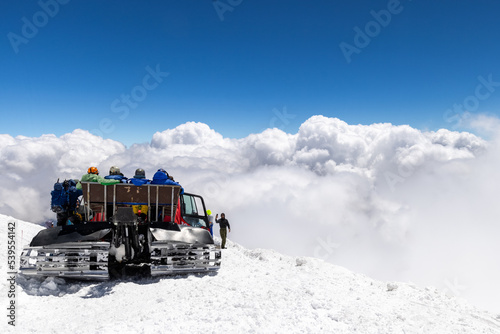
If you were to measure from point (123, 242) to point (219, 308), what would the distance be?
107 inches

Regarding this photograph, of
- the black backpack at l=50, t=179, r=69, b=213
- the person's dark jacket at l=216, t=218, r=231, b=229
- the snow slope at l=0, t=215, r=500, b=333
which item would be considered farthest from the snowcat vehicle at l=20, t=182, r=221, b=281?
the person's dark jacket at l=216, t=218, r=231, b=229

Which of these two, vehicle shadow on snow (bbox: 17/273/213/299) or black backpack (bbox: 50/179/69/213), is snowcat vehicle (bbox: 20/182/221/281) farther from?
black backpack (bbox: 50/179/69/213)

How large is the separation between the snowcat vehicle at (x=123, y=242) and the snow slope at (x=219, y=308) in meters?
0.39

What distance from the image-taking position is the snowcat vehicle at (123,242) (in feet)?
23.4

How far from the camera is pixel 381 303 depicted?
21.5 ft

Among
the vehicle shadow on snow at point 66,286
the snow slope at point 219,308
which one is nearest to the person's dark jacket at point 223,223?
the snow slope at point 219,308

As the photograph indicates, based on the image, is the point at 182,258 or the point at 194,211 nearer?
the point at 182,258

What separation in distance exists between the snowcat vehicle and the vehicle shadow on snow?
200mm

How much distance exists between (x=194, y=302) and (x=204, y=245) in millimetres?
2558

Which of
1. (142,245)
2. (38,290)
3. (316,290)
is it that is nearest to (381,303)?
(316,290)

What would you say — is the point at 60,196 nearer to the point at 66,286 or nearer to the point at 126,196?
the point at 126,196

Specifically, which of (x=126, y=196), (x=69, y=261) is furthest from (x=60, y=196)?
(x=69, y=261)

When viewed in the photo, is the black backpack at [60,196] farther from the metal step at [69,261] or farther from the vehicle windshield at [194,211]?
the vehicle windshield at [194,211]

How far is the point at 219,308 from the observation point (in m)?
5.58
